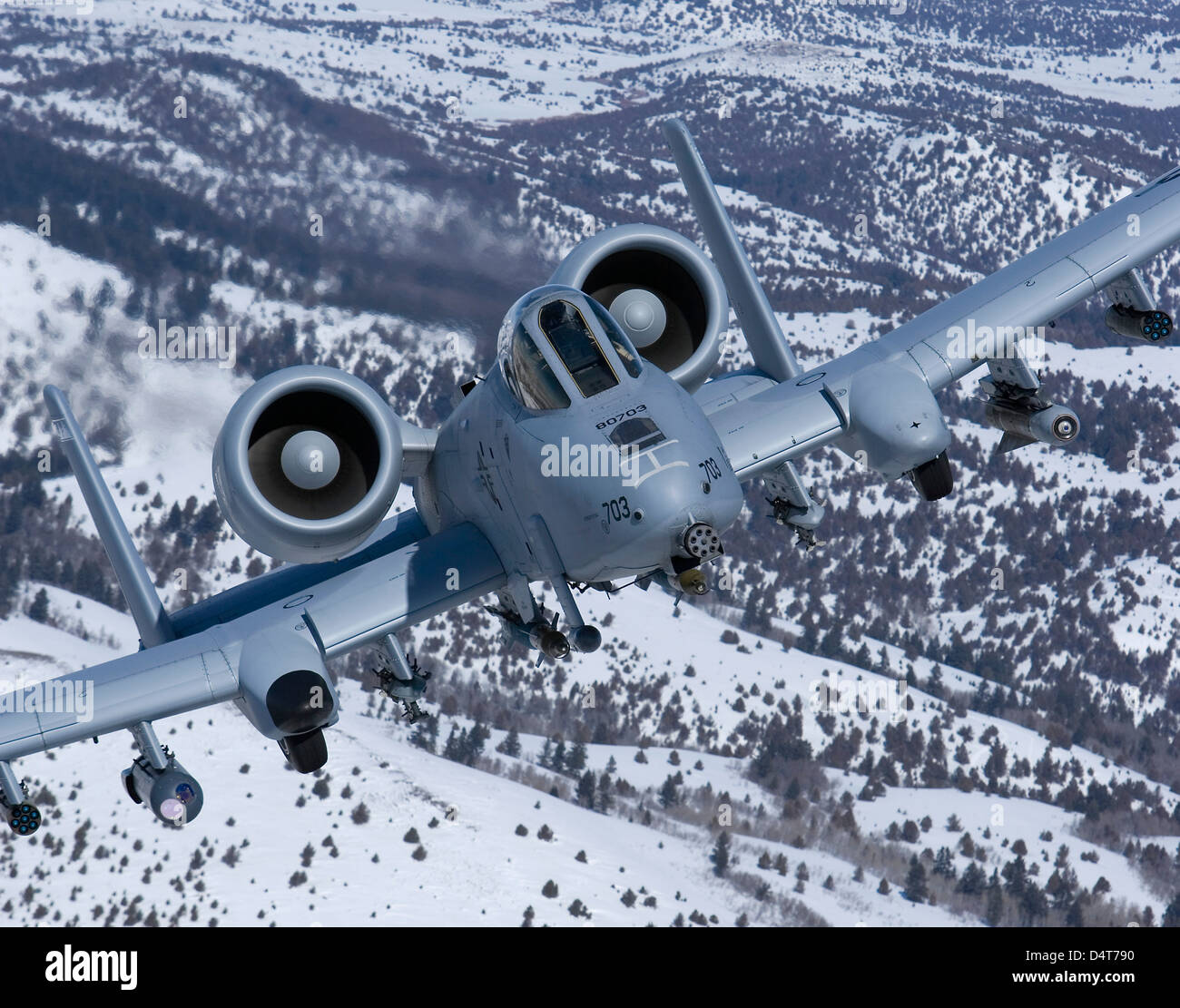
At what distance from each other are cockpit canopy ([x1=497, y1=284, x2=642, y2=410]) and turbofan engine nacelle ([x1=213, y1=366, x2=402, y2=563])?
102 inches

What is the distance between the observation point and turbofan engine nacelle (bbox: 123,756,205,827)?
2358 centimetres

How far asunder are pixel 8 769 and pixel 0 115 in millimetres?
170638

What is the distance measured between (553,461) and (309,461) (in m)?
4.28

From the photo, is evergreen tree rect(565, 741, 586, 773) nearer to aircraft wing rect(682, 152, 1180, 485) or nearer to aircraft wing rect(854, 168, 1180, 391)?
aircraft wing rect(682, 152, 1180, 485)

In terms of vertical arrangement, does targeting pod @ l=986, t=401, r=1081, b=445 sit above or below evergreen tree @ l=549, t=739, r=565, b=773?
below

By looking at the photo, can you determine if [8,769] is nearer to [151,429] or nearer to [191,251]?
[151,429]

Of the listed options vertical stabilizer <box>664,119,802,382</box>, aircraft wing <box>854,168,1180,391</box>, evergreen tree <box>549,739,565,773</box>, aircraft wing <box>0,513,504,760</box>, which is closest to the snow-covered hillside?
evergreen tree <box>549,739,565,773</box>

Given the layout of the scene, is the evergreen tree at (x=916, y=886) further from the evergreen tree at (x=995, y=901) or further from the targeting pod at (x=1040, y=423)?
the targeting pod at (x=1040, y=423)

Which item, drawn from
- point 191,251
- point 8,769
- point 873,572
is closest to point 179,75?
point 191,251

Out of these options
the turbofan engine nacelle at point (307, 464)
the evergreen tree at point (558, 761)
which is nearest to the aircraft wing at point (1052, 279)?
the turbofan engine nacelle at point (307, 464)

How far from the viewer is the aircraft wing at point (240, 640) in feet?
69.1

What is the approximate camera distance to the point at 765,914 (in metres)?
74.7

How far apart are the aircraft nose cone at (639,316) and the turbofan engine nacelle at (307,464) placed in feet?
15.5

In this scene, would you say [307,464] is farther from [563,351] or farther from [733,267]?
[733,267]
